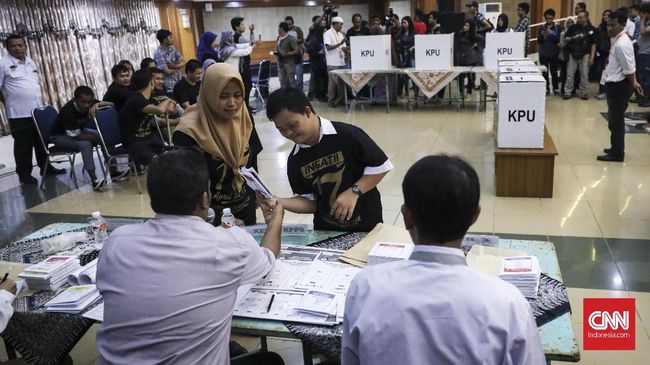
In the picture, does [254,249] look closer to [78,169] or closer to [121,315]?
[121,315]

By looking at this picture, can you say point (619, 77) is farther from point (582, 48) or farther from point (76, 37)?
point (76, 37)

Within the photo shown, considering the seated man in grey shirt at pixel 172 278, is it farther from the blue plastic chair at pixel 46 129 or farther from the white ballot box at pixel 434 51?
the white ballot box at pixel 434 51

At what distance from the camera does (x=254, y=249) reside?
1647mm

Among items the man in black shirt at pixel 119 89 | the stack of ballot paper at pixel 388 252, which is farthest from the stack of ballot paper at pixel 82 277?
the man in black shirt at pixel 119 89

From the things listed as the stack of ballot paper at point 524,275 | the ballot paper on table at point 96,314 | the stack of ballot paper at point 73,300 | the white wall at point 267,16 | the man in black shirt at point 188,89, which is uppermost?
the white wall at point 267,16

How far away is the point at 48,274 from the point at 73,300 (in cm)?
21

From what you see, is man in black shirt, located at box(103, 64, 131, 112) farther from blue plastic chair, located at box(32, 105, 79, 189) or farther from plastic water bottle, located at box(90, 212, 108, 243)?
plastic water bottle, located at box(90, 212, 108, 243)

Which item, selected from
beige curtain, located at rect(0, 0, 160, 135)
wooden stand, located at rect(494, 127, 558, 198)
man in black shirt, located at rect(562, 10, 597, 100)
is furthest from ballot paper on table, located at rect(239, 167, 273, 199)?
beige curtain, located at rect(0, 0, 160, 135)

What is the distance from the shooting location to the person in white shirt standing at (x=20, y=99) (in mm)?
5949

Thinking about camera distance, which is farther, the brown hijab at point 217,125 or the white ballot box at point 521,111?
Answer: the white ballot box at point 521,111

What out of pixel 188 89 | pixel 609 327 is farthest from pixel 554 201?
pixel 188 89

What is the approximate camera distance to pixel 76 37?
34.2 ft

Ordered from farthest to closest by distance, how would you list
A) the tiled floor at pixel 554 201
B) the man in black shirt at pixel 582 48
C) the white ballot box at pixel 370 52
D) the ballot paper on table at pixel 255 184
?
the white ballot box at pixel 370 52 < the man in black shirt at pixel 582 48 < the tiled floor at pixel 554 201 < the ballot paper on table at pixel 255 184

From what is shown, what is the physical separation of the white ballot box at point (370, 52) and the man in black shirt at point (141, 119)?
4.11 metres
